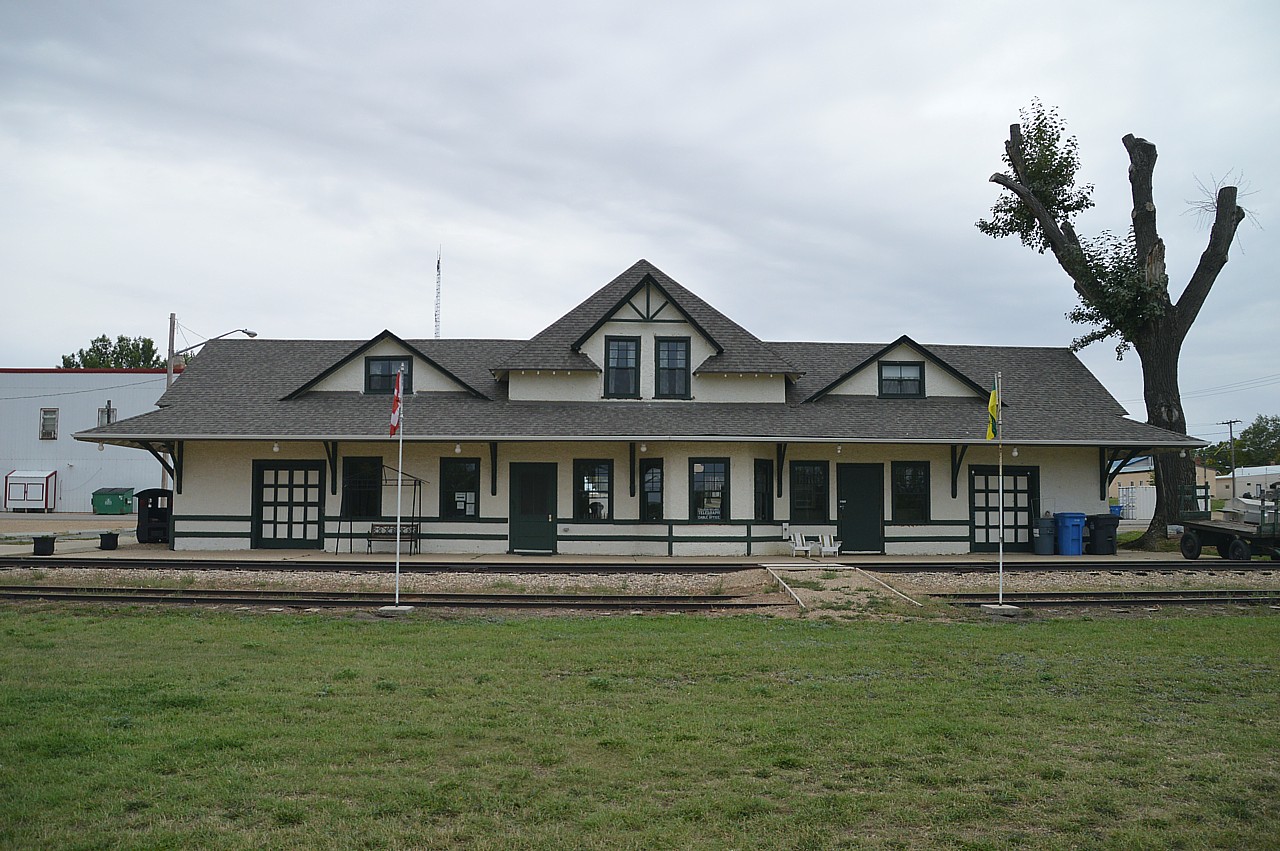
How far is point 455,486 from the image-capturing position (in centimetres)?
2361

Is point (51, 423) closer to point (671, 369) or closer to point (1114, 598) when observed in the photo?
point (671, 369)

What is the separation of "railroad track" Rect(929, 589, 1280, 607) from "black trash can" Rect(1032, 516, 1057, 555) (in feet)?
25.7

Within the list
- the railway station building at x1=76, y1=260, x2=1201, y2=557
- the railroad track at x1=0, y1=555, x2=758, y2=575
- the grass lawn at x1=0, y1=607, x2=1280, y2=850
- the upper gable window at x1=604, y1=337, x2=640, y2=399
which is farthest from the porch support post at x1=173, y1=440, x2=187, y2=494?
the grass lawn at x1=0, y1=607, x2=1280, y2=850

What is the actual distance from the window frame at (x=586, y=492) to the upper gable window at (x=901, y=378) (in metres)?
7.96

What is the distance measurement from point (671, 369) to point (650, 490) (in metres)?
3.55

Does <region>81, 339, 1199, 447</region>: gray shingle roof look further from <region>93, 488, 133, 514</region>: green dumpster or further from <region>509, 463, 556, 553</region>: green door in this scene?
<region>93, 488, 133, 514</region>: green dumpster

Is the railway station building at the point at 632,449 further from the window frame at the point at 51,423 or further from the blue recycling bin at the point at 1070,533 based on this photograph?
the window frame at the point at 51,423

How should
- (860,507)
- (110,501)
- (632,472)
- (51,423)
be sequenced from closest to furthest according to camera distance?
(632,472) → (860,507) → (110,501) → (51,423)

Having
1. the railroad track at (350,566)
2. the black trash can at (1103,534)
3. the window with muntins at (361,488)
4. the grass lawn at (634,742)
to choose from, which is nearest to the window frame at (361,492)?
the window with muntins at (361,488)

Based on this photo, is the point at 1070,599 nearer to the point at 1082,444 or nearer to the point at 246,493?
the point at 1082,444

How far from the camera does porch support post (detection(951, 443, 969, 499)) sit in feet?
77.6

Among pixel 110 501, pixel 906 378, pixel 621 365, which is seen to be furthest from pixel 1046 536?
pixel 110 501

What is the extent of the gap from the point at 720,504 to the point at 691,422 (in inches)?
83.9

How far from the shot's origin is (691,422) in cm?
2323
